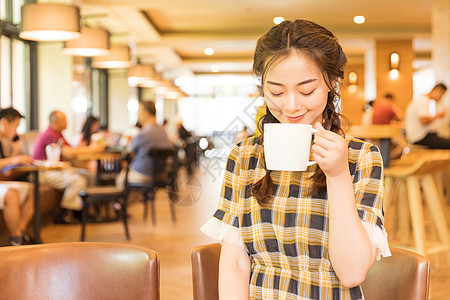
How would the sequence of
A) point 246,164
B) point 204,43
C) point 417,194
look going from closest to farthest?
point 246,164 → point 417,194 → point 204,43

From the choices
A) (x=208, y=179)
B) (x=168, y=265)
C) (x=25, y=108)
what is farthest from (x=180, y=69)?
(x=208, y=179)

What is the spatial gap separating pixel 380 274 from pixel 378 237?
0.32 m

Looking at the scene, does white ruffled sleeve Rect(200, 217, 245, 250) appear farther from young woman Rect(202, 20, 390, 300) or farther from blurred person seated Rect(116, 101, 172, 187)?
blurred person seated Rect(116, 101, 172, 187)

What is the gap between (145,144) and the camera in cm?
570

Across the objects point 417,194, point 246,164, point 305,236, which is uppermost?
point 246,164

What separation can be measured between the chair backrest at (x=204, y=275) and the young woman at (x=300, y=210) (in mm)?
163

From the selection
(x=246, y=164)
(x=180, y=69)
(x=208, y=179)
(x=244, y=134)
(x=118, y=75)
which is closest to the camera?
(x=246, y=164)

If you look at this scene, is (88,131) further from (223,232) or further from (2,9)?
(223,232)

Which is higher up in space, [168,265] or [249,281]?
[249,281]

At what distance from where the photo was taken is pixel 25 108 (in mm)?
7504

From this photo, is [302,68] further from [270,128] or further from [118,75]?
[118,75]

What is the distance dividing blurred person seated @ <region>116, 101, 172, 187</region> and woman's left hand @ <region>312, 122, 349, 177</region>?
480cm

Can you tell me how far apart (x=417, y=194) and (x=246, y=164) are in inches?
105

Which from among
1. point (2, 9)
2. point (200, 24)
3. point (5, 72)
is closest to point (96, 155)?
point (5, 72)
